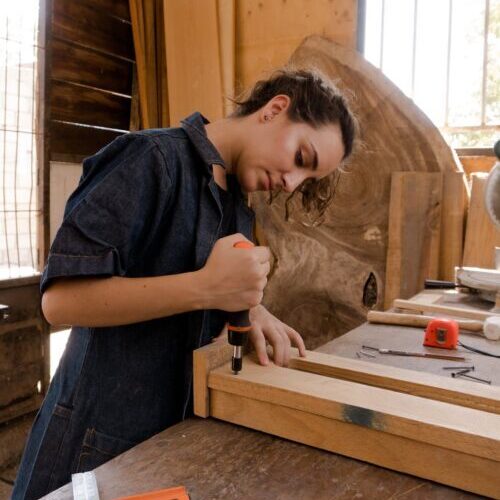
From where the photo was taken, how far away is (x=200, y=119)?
1.25 meters

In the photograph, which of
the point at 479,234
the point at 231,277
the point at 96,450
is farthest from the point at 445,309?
the point at 96,450

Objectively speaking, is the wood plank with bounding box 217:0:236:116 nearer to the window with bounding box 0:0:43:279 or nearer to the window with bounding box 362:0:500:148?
the window with bounding box 362:0:500:148

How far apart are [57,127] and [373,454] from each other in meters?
2.66

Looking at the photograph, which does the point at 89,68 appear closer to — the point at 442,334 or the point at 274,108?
the point at 274,108

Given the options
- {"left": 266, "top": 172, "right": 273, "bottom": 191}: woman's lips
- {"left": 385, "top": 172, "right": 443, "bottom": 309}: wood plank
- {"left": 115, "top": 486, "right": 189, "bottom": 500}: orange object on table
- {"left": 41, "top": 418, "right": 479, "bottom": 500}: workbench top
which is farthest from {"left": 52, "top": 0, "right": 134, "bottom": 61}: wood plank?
{"left": 115, "top": 486, "right": 189, "bottom": 500}: orange object on table

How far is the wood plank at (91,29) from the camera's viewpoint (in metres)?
2.96

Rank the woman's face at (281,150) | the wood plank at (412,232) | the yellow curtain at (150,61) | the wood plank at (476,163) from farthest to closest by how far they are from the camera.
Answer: the yellow curtain at (150,61)
the wood plank at (476,163)
the wood plank at (412,232)
the woman's face at (281,150)

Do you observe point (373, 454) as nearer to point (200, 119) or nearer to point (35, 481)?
point (35, 481)

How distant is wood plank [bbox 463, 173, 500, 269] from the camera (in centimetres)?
242

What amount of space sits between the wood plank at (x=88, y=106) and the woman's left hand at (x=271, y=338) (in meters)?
2.22

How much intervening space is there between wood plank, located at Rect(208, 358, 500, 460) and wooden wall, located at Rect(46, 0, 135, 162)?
237cm

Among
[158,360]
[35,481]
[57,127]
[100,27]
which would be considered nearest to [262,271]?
[158,360]

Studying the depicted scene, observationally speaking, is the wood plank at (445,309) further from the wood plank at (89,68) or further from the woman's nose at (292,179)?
the wood plank at (89,68)

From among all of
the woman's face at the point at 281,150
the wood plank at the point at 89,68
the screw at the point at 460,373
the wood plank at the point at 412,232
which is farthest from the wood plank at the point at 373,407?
the wood plank at the point at 89,68
